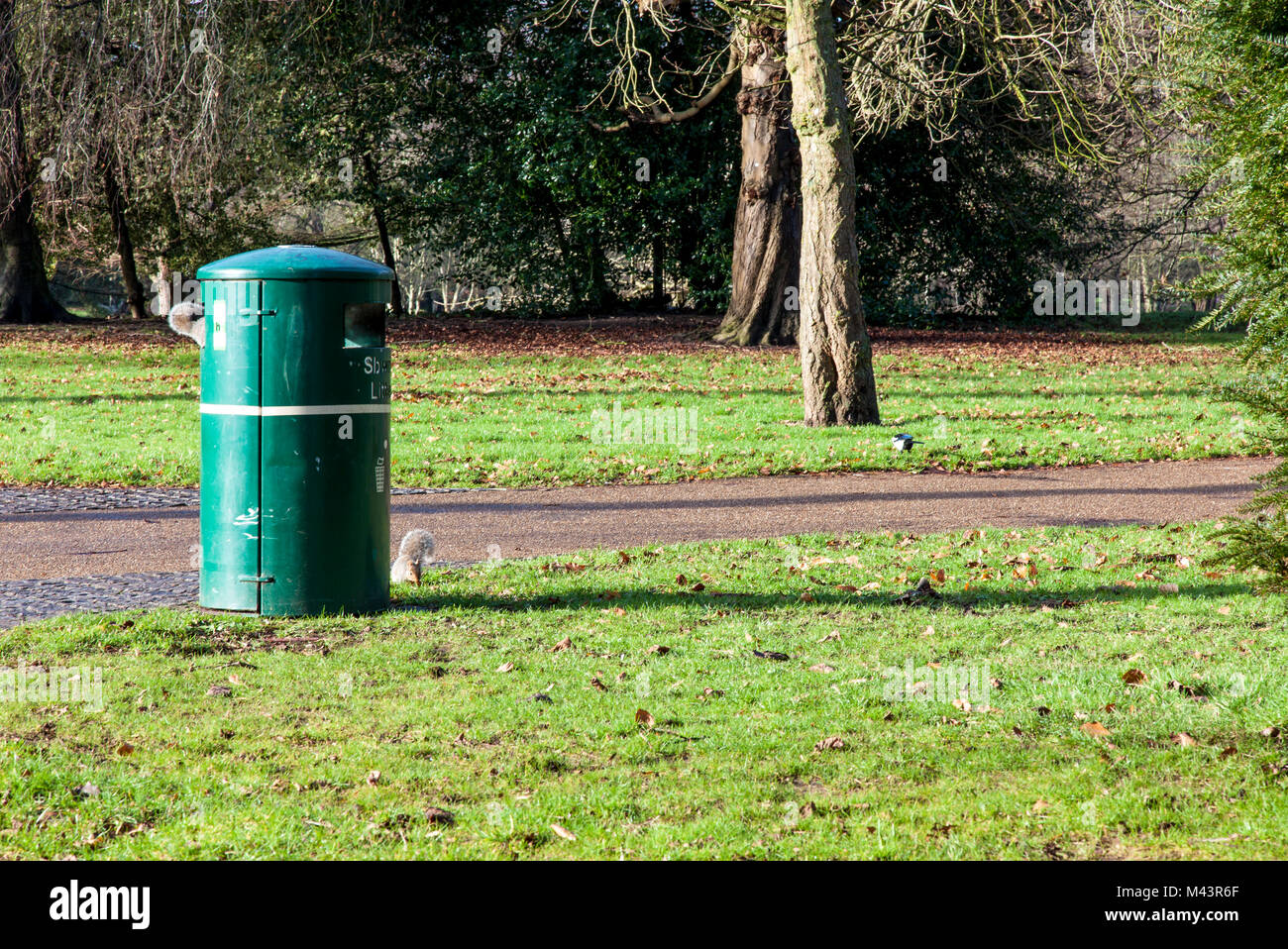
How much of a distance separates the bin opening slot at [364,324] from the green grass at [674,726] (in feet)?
4.72

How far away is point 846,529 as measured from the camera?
8906mm

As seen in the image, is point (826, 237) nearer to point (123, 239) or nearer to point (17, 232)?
point (17, 232)

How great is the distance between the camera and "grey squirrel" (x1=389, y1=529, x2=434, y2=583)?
7.18m

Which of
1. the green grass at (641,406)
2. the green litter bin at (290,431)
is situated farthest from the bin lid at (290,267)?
the green grass at (641,406)

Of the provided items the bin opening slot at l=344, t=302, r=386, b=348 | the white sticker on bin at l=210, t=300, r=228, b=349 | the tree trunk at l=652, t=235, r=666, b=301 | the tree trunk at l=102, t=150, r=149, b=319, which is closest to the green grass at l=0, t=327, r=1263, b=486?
the bin opening slot at l=344, t=302, r=386, b=348

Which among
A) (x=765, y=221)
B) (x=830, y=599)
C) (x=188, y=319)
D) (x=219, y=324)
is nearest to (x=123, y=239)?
(x=765, y=221)

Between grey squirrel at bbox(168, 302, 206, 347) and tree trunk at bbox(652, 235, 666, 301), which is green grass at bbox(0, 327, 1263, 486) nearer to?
grey squirrel at bbox(168, 302, 206, 347)

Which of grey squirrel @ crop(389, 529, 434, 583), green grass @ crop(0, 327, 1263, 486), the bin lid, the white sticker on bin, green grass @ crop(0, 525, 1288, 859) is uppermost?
the bin lid

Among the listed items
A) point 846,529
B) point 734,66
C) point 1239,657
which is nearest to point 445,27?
point 734,66

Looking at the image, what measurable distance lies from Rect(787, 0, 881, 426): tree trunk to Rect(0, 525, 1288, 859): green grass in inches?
250

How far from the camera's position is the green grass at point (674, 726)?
12.4 feet

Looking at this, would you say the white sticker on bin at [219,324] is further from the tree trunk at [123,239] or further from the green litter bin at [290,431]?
the tree trunk at [123,239]

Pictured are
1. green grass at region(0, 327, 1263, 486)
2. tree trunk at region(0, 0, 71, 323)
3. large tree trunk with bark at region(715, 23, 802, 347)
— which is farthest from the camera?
tree trunk at region(0, 0, 71, 323)

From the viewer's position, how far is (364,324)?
6.36 meters
